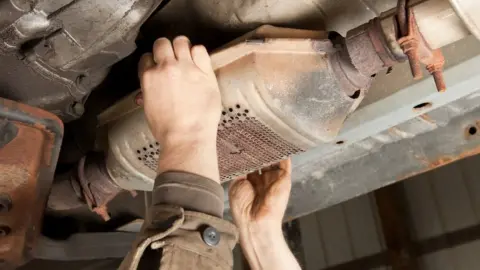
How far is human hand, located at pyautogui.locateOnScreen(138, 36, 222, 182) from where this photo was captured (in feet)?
2.66

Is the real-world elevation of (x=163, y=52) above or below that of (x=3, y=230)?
above

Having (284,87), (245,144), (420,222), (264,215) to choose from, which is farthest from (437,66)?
(420,222)

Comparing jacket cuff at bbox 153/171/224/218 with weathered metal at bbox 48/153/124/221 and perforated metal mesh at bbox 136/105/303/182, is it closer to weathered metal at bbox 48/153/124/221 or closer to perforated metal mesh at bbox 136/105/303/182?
perforated metal mesh at bbox 136/105/303/182

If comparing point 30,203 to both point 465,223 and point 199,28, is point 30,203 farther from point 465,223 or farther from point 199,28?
point 465,223

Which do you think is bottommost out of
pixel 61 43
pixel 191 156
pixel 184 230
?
pixel 184 230

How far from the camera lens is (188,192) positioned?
0.76 m

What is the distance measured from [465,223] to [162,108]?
10.1 feet

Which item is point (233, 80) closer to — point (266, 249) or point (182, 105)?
point (182, 105)

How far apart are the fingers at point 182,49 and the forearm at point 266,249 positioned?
0.47 metres

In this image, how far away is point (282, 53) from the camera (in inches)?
35.1

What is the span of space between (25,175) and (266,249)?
50cm

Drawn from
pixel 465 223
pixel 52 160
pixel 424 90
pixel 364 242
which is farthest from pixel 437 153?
pixel 364 242

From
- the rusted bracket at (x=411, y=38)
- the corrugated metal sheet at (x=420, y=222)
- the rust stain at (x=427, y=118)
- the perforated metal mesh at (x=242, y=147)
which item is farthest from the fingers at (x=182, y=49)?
the corrugated metal sheet at (x=420, y=222)

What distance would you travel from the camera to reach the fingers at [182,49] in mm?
904
